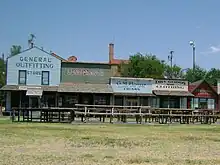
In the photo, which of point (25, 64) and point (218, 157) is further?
point (25, 64)

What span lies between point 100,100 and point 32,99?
7686 millimetres

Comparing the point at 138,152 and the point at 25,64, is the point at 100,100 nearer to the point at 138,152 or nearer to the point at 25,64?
the point at 25,64

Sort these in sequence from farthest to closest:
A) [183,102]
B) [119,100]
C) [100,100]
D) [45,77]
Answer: [183,102], [119,100], [100,100], [45,77]

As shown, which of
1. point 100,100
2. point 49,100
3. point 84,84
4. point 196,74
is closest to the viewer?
point 49,100

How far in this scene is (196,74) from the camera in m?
95.8

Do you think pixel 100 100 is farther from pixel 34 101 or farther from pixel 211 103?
pixel 211 103

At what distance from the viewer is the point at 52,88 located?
47.1 m

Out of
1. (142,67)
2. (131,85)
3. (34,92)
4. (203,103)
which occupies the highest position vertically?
(142,67)

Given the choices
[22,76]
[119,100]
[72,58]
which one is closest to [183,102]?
[119,100]

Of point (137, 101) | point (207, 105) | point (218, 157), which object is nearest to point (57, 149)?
point (218, 157)

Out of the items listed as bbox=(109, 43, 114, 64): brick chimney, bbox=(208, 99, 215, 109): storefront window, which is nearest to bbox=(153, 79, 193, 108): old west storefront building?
bbox=(208, 99, 215, 109): storefront window

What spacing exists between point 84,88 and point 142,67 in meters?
25.3

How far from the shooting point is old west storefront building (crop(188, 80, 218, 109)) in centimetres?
5725

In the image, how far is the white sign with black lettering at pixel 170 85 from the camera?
51.5m
